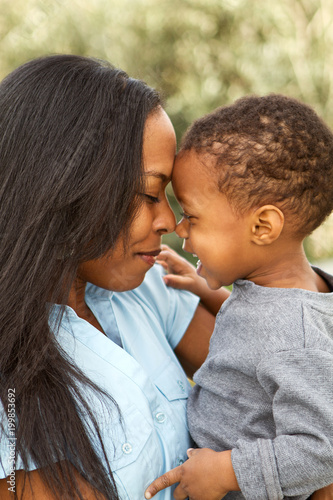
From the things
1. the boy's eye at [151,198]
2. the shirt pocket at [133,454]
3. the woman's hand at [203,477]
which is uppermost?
the boy's eye at [151,198]

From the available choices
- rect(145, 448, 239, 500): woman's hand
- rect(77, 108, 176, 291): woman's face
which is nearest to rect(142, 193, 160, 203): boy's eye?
rect(77, 108, 176, 291): woman's face

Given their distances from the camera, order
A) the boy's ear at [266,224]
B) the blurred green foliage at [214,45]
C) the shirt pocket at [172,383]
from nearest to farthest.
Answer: the boy's ear at [266,224] < the shirt pocket at [172,383] < the blurred green foliage at [214,45]

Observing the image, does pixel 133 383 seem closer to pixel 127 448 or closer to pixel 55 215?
pixel 127 448

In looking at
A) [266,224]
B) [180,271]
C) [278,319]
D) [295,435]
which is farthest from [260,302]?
[180,271]

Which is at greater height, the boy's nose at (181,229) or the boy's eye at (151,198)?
the boy's eye at (151,198)

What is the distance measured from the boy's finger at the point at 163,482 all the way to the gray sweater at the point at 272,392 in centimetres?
15

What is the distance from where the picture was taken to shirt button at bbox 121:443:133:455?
1.38m

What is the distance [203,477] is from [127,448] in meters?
0.22

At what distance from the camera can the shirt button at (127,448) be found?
54.1 inches

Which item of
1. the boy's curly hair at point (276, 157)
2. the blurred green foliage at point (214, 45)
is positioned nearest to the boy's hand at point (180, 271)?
the boy's curly hair at point (276, 157)

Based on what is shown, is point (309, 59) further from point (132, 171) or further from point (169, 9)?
point (132, 171)

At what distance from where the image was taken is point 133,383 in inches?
58.6

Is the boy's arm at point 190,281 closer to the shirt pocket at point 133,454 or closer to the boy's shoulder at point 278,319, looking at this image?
the boy's shoulder at point 278,319

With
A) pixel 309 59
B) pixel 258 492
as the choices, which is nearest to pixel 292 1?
pixel 309 59
